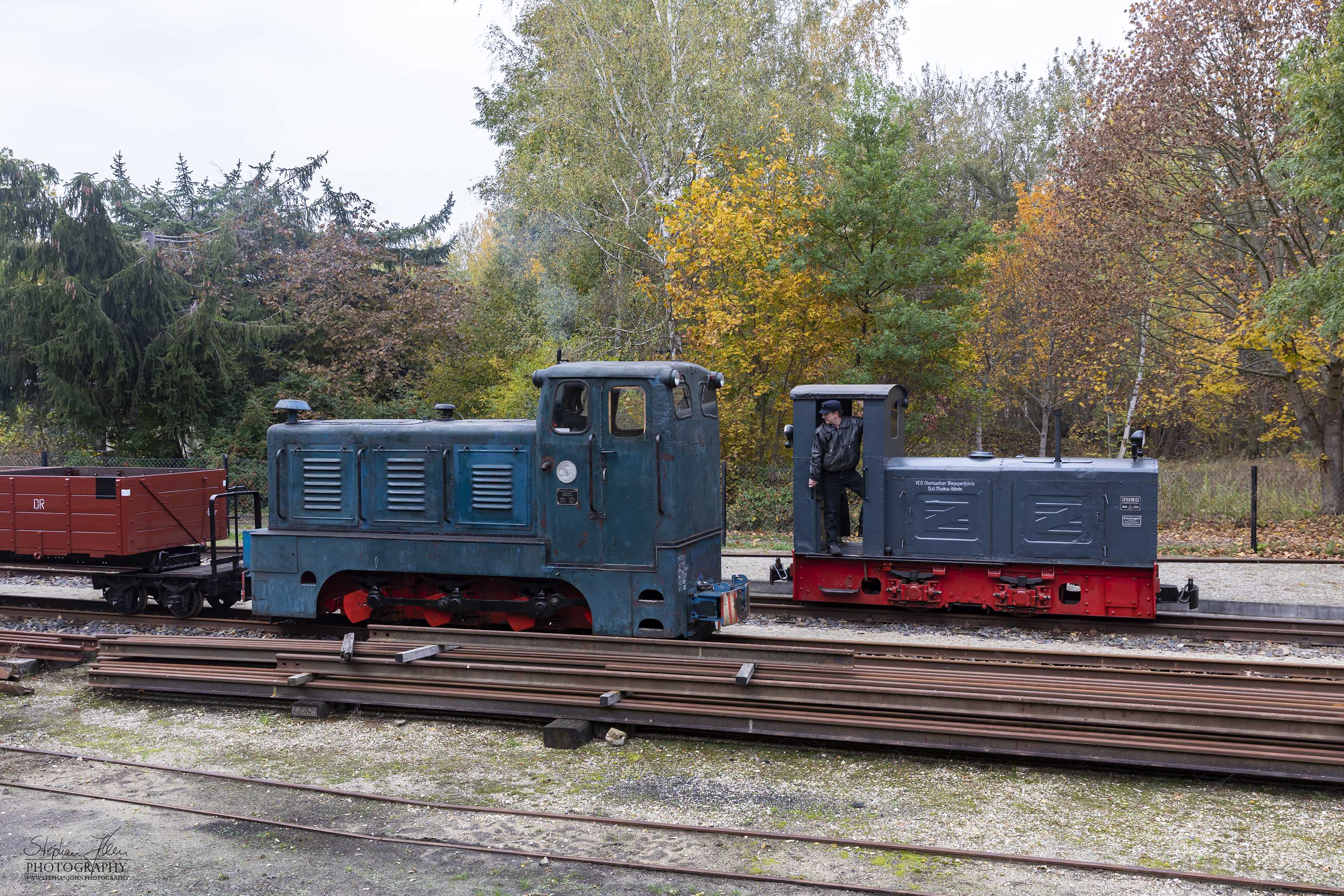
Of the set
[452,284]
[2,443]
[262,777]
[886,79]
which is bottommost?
[262,777]

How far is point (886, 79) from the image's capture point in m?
33.3

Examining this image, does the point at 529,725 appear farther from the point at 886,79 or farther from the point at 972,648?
the point at 886,79

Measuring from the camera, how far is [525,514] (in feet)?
29.1

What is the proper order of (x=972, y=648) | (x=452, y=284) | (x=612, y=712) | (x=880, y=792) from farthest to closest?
(x=452, y=284) → (x=972, y=648) → (x=612, y=712) → (x=880, y=792)

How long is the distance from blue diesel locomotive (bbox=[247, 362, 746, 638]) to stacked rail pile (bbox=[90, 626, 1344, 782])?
0.65 meters

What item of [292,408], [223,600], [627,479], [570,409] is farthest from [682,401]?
[223,600]

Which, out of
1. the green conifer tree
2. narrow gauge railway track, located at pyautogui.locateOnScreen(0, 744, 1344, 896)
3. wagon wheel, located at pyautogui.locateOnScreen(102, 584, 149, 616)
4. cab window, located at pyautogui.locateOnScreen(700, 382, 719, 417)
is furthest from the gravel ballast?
the green conifer tree

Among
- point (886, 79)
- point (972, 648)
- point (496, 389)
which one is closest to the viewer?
point (972, 648)

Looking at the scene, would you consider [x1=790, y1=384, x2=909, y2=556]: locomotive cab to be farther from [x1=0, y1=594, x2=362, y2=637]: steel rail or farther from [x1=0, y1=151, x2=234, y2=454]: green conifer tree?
[x1=0, y1=151, x2=234, y2=454]: green conifer tree

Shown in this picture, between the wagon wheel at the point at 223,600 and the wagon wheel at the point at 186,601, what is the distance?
0.12 meters

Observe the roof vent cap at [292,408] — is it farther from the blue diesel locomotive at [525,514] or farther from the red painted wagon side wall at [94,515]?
the red painted wagon side wall at [94,515]

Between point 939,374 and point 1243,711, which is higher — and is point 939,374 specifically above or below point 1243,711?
above

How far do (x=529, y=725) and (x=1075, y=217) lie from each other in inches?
742

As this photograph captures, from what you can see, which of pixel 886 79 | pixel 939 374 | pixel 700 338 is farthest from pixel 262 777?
pixel 886 79
